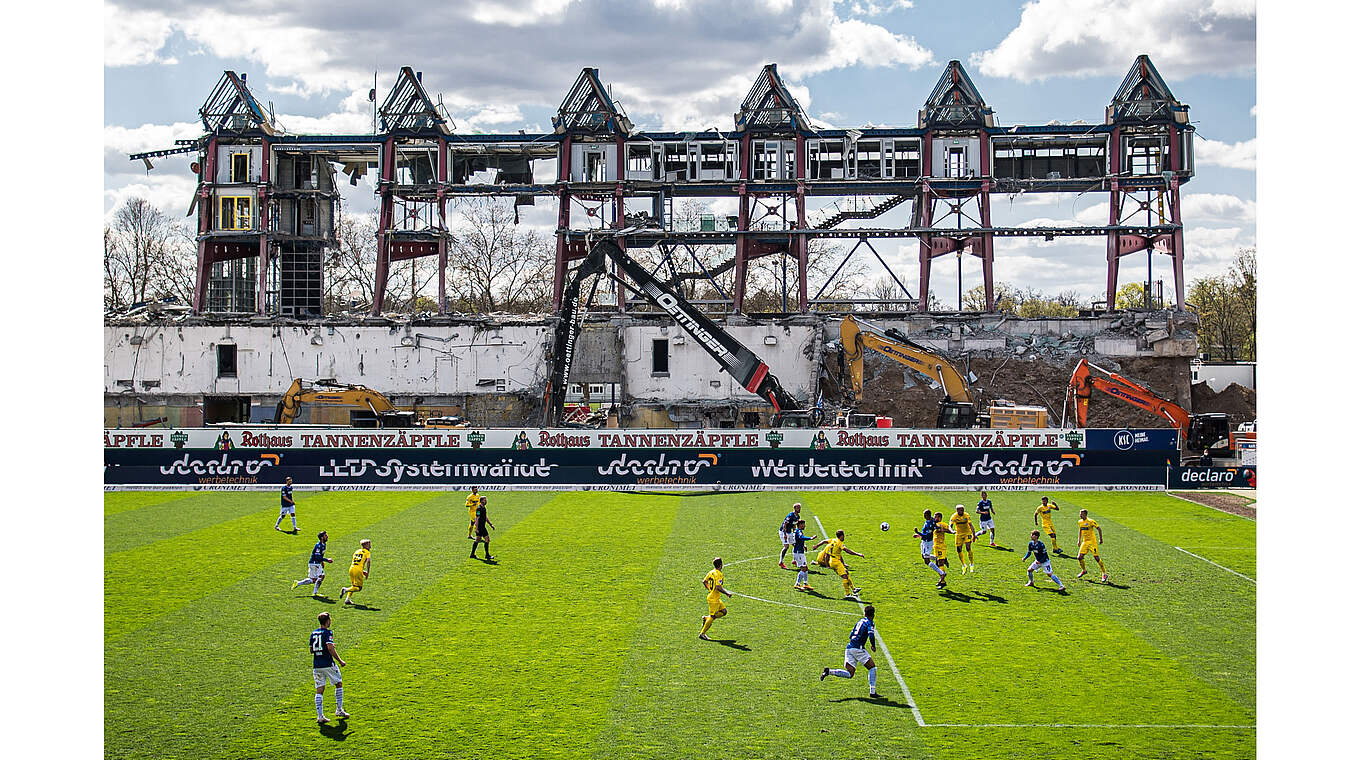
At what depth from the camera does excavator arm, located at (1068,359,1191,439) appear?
4453 cm

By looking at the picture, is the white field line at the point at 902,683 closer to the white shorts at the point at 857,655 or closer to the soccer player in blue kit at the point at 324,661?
the white shorts at the point at 857,655

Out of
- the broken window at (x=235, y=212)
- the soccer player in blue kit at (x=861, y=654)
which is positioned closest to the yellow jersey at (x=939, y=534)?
the soccer player in blue kit at (x=861, y=654)

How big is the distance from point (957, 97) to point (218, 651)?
53841 millimetres

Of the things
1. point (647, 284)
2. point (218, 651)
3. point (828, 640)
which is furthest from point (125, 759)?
point (647, 284)

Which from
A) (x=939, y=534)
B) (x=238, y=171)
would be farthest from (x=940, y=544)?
(x=238, y=171)

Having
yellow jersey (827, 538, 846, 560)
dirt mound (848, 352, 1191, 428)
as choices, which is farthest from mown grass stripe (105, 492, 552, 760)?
dirt mound (848, 352, 1191, 428)

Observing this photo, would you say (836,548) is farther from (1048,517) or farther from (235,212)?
(235,212)

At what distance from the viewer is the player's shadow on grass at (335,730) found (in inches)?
550

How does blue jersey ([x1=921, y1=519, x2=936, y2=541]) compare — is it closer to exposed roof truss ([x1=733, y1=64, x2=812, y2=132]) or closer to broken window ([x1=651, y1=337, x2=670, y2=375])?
broken window ([x1=651, y1=337, x2=670, y2=375])

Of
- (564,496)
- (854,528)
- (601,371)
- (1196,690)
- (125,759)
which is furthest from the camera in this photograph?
(601,371)

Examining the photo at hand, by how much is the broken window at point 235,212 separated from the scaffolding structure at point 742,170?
3.3 inches

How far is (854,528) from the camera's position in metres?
30.2

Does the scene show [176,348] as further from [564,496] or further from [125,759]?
[125,759]

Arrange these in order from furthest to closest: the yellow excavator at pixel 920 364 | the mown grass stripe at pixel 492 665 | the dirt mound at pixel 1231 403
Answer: the dirt mound at pixel 1231 403, the yellow excavator at pixel 920 364, the mown grass stripe at pixel 492 665
